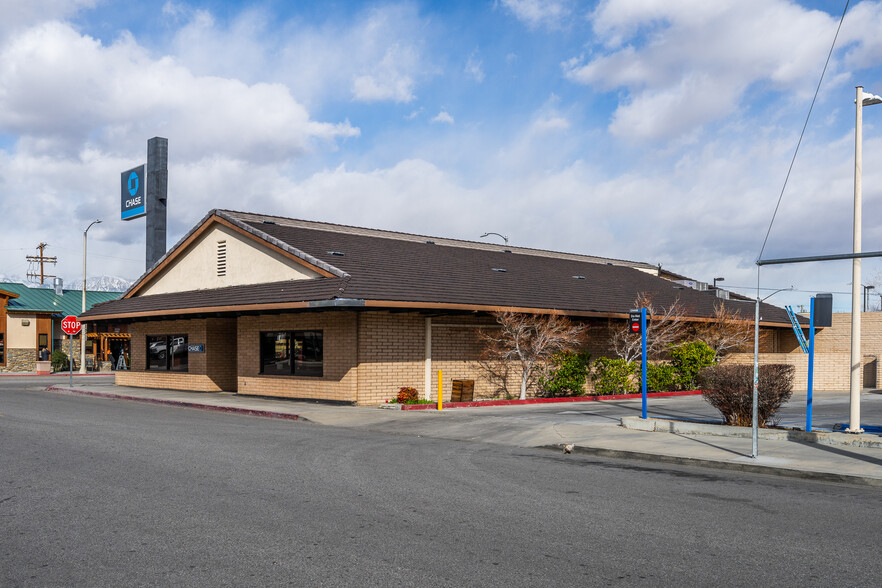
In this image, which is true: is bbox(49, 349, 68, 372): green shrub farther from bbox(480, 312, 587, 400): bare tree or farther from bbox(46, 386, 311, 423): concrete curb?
bbox(480, 312, 587, 400): bare tree

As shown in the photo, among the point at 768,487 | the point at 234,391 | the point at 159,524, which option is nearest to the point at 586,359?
the point at 234,391

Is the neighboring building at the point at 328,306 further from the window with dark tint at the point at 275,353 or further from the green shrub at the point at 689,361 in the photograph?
the green shrub at the point at 689,361

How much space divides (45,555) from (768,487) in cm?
823

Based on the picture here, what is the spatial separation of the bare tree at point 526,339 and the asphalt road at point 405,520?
32.5 feet

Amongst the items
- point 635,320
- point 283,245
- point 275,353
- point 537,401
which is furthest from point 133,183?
point 635,320

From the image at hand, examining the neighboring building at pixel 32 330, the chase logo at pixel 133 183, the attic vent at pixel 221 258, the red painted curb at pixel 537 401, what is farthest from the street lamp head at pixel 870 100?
the neighboring building at pixel 32 330

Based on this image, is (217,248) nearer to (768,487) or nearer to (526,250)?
(526,250)

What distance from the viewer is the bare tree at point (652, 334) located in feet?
84.4

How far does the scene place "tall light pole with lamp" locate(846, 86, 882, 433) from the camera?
44.1 ft

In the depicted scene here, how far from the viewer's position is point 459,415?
18.5 meters

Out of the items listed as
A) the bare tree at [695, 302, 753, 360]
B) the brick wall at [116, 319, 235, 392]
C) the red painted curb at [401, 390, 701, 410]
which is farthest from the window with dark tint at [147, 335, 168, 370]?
the bare tree at [695, 302, 753, 360]

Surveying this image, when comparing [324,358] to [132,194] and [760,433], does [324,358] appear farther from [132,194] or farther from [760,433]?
[132,194]

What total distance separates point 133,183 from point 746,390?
3539 cm

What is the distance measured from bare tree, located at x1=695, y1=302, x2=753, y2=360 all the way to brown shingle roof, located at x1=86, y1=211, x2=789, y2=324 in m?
0.78
